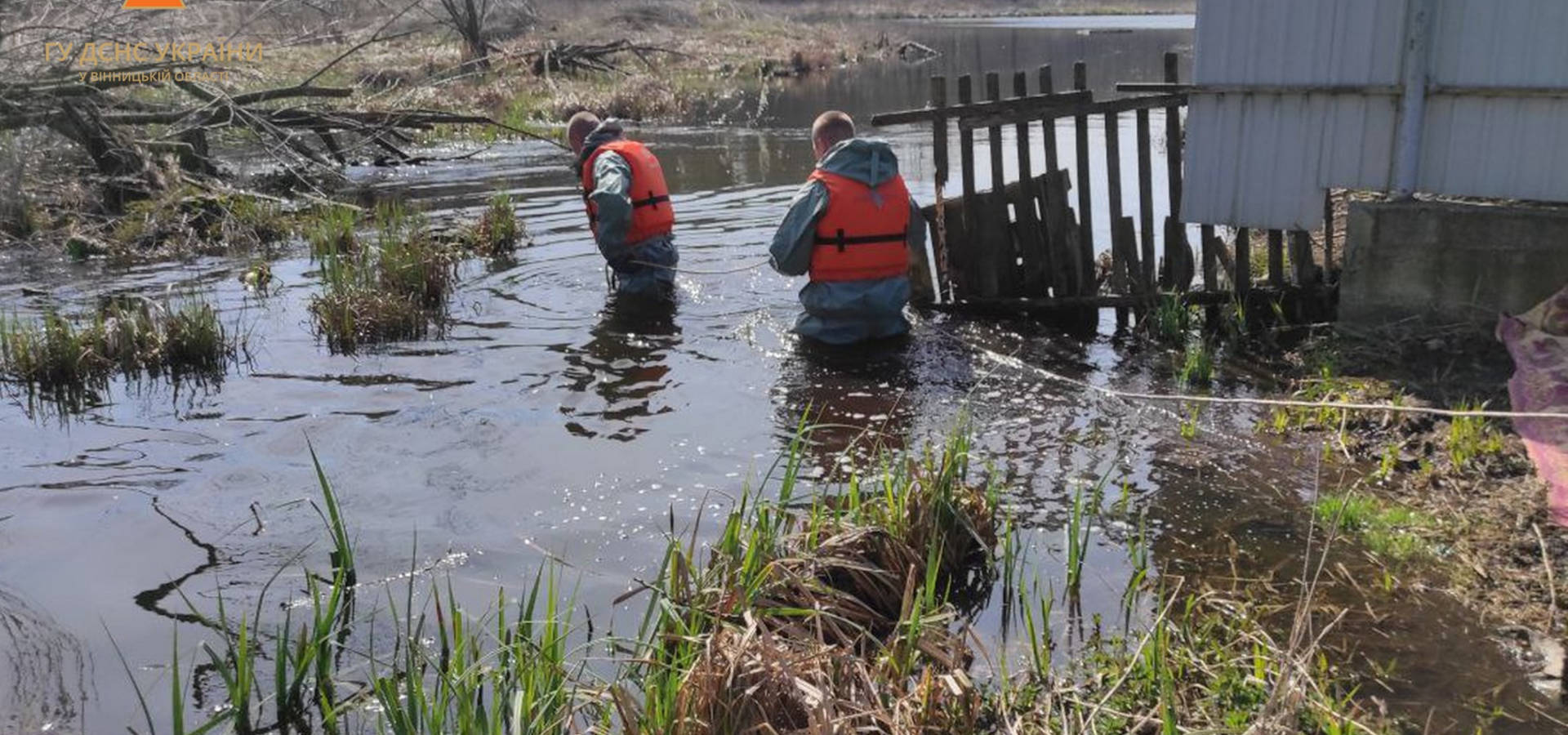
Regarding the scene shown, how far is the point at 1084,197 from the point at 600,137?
3.98 m

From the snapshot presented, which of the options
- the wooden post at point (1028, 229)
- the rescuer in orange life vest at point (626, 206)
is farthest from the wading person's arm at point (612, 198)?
the wooden post at point (1028, 229)

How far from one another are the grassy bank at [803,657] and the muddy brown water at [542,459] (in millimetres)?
263

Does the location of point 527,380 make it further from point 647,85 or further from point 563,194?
point 647,85

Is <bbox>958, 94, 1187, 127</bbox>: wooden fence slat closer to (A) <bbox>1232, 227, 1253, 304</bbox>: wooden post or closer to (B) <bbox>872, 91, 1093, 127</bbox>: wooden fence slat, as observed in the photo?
(B) <bbox>872, 91, 1093, 127</bbox>: wooden fence slat

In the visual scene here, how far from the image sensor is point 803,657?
406cm

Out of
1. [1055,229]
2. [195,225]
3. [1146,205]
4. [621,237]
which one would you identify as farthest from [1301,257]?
[195,225]

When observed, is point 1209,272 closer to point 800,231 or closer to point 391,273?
point 800,231

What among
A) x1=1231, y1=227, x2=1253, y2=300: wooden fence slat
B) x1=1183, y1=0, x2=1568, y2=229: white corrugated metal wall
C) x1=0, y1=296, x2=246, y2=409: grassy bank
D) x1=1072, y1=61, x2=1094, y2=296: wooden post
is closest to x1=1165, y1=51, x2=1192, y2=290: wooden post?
x1=1183, y1=0, x2=1568, y2=229: white corrugated metal wall

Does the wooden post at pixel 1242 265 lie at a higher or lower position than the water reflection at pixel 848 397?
higher

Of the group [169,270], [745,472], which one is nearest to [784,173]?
[169,270]

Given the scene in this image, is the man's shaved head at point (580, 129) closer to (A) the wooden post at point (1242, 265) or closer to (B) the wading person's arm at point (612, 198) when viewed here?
(B) the wading person's arm at point (612, 198)

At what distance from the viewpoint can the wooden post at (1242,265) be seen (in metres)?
8.57

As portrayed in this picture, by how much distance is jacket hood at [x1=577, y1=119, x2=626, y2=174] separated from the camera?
10320 millimetres

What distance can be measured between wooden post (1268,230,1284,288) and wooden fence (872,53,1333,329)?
1cm
